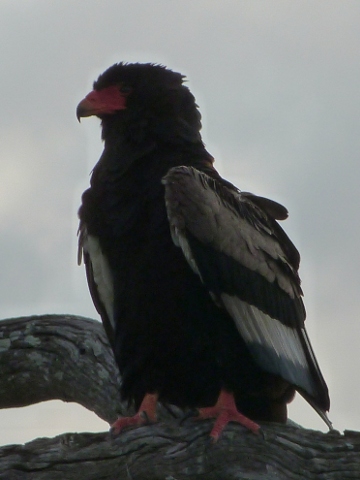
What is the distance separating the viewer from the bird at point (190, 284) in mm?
5527

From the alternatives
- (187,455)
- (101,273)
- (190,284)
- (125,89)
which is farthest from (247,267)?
(125,89)

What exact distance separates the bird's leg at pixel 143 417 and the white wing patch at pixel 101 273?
595 millimetres

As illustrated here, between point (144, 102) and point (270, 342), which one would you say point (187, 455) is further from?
point (144, 102)

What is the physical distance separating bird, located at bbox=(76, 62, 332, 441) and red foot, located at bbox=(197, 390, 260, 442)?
10 mm

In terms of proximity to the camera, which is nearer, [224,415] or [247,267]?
[224,415]

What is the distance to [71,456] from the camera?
15.3ft

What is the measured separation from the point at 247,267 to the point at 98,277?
106 cm

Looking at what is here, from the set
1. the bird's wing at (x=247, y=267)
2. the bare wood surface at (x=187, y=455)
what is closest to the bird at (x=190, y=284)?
the bird's wing at (x=247, y=267)

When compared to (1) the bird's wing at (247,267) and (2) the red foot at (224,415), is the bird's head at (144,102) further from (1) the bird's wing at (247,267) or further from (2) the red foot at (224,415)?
(2) the red foot at (224,415)

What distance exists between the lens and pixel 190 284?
559cm

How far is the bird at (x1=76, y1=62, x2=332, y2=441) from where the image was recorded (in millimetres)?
5527

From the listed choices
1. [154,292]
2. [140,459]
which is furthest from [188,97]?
[140,459]

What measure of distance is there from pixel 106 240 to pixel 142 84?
1.31 metres

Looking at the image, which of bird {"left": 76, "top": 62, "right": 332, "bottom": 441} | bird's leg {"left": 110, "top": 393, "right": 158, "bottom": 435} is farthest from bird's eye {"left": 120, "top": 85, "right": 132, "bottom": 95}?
bird's leg {"left": 110, "top": 393, "right": 158, "bottom": 435}
